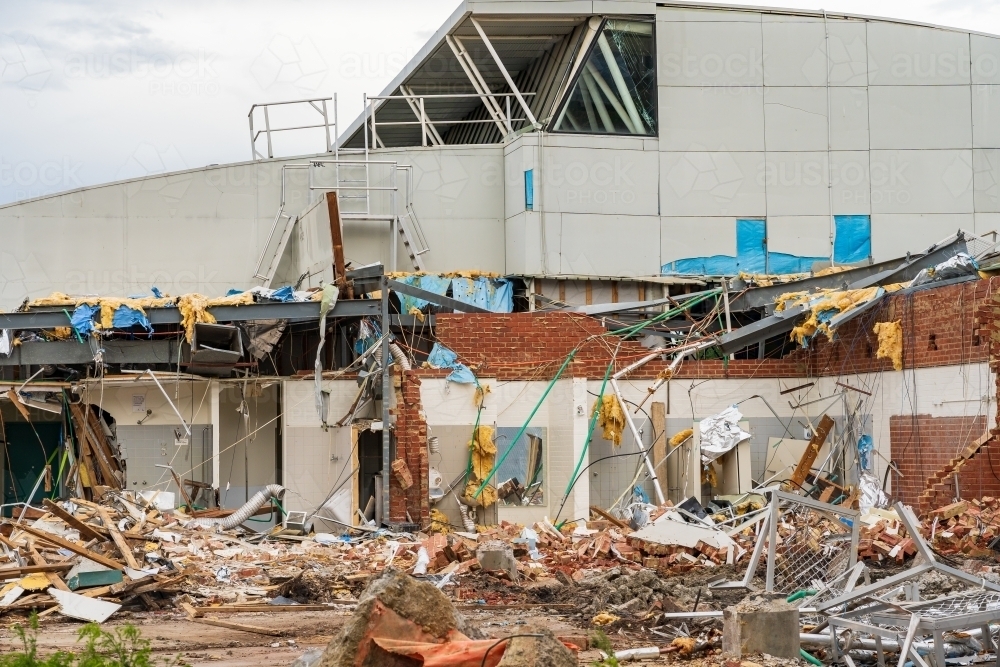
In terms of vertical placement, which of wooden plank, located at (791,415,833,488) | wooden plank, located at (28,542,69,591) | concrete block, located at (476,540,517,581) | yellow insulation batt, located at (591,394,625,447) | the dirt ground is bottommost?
the dirt ground

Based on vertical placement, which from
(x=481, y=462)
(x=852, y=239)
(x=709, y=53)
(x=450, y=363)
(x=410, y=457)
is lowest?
(x=481, y=462)

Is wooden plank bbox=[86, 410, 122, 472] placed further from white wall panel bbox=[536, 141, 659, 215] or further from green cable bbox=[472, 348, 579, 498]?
white wall panel bbox=[536, 141, 659, 215]

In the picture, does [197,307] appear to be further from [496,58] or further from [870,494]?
[870,494]

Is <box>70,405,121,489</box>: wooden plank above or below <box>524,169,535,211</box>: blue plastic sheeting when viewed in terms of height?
below

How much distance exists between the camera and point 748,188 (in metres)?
27.9

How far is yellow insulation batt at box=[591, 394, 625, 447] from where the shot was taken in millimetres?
21062

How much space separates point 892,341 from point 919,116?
10.7 meters

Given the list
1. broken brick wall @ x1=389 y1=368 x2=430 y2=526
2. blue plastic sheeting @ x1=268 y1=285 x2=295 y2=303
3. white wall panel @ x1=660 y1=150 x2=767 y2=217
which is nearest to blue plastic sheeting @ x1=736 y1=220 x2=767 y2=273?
white wall panel @ x1=660 y1=150 x2=767 y2=217

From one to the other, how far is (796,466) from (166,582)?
34.9 feet

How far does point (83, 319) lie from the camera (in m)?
21.0

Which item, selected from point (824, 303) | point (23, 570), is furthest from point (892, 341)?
point (23, 570)

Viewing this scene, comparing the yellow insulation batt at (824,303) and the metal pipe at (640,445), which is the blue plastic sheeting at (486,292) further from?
the yellow insulation batt at (824,303)

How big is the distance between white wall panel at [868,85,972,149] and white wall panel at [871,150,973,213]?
24 centimetres

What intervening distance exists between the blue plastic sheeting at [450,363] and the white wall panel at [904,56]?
1260 cm
